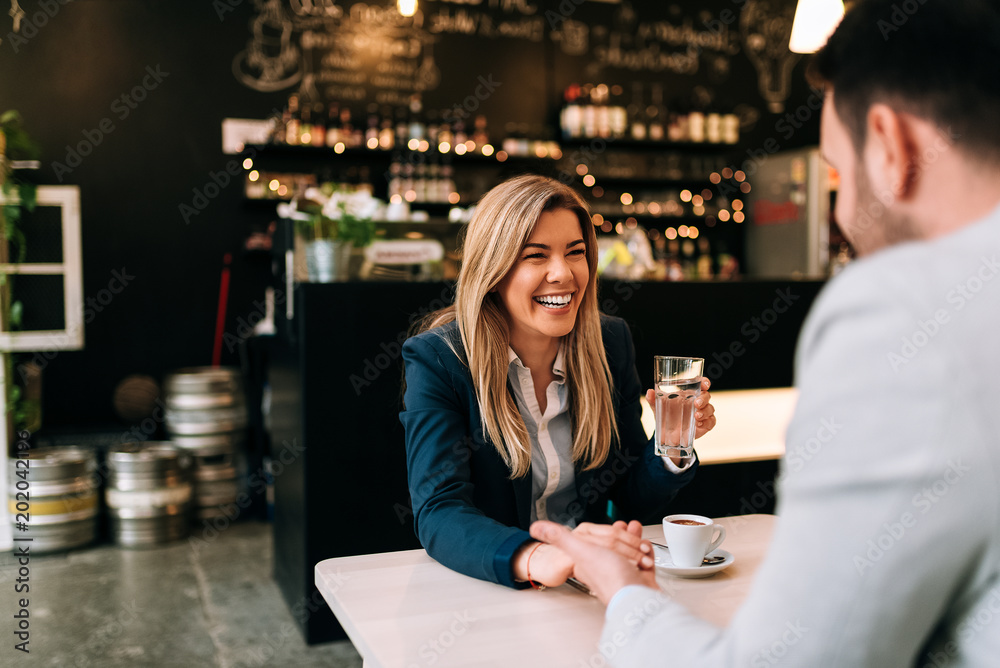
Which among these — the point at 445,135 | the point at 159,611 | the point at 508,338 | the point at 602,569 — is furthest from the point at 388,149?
the point at 602,569

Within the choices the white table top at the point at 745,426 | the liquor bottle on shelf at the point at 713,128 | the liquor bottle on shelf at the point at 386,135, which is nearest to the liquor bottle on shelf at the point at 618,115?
the liquor bottle on shelf at the point at 713,128

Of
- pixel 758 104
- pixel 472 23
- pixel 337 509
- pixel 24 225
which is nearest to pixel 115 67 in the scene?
pixel 24 225

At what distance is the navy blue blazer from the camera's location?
1.31 metres

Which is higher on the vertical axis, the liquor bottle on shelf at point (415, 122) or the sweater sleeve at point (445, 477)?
the liquor bottle on shelf at point (415, 122)

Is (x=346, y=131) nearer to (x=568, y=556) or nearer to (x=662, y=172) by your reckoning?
(x=662, y=172)

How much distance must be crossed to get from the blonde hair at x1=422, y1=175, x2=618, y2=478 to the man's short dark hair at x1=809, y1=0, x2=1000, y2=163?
42.2 inches

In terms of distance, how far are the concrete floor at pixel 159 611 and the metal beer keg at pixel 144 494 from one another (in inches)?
3.2

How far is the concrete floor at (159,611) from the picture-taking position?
9.14 ft

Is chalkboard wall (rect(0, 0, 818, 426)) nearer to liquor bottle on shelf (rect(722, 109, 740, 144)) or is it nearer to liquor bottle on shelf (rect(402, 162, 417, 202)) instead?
liquor bottle on shelf (rect(402, 162, 417, 202))

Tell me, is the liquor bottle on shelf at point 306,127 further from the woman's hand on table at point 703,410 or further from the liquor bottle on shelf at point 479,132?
the woman's hand on table at point 703,410

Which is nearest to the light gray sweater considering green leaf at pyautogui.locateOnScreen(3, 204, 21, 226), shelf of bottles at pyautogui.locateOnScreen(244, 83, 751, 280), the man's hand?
the man's hand

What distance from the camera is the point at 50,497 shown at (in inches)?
151

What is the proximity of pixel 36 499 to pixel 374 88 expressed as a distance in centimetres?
326

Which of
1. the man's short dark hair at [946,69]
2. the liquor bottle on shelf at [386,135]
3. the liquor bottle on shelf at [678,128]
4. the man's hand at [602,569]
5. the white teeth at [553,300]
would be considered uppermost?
the liquor bottle on shelf at [678,128]
